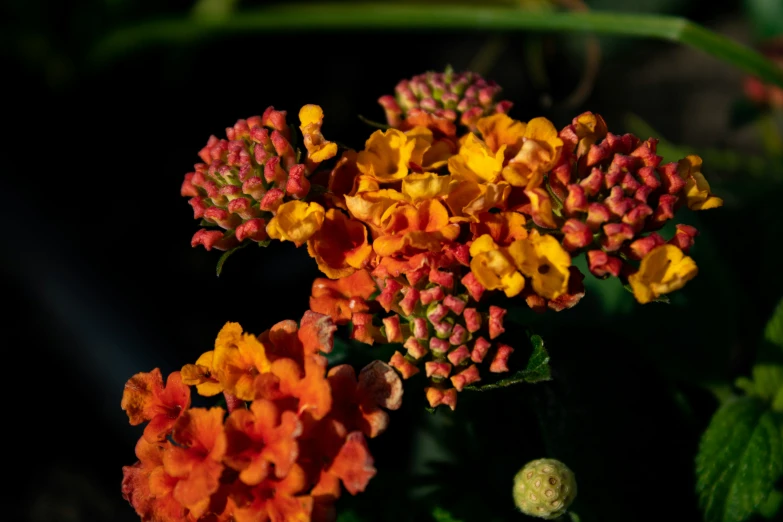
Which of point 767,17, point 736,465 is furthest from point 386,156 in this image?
point 767,17

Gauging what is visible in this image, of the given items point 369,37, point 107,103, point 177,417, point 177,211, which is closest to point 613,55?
point 369,37

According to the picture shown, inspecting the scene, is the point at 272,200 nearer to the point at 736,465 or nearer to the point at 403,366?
the point at 403,366

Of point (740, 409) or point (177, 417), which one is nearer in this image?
point (177, 417)

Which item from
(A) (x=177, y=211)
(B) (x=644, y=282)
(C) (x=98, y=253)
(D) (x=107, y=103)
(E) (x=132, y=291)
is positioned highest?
(D) (x=107, y=103)

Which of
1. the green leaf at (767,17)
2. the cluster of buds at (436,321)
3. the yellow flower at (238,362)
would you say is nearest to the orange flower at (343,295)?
the cluster of buds at (436,321)

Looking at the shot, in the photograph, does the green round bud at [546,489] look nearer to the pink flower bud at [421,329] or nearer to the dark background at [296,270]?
the dark background at [296,270]

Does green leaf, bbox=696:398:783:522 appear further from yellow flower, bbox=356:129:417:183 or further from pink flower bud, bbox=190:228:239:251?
pink flower bud, bbox=190:228:239:251

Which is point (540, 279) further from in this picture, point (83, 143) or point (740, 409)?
point (83, 143)
